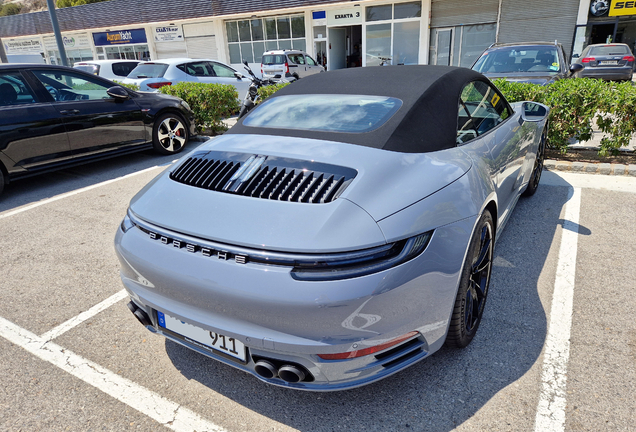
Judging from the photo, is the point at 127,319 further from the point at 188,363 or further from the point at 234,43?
the point at 234,43

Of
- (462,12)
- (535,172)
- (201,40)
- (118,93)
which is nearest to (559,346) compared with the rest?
(535,172)

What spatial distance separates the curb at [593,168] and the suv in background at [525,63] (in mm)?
2062

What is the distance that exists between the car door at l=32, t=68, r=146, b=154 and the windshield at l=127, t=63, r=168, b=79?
430 centimetres

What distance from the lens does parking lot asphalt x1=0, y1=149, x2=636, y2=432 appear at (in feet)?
6.50

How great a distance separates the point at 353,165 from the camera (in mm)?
1978

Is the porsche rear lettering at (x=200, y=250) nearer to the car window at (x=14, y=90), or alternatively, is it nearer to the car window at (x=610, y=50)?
the car window at (x=14, y=90)

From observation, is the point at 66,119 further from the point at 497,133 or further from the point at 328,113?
the point at 497,133

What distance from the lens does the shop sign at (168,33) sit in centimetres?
2898

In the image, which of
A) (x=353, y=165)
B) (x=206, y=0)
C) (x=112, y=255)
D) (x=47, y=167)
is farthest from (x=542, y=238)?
(x=206, y=0)

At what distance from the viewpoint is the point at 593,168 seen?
551cm

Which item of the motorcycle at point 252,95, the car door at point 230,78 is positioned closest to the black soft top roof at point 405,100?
the motorcycle at point 252,95

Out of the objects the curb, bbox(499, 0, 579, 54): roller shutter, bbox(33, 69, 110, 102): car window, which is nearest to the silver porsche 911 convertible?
the curb

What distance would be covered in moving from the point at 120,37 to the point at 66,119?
3100cm

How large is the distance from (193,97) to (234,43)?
21428 mm
